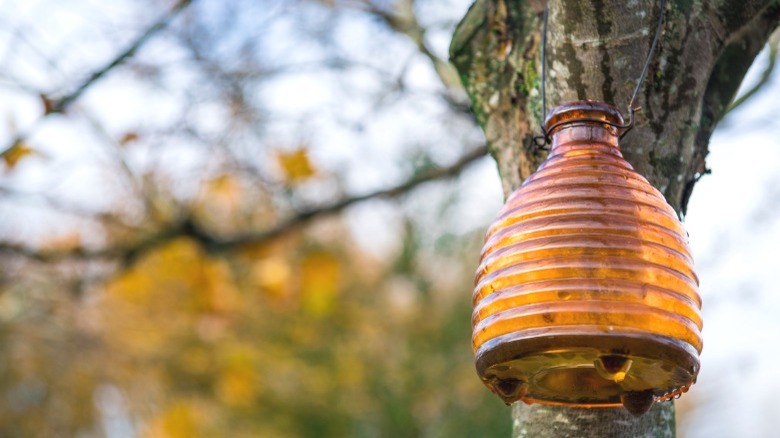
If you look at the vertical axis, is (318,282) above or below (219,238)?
above

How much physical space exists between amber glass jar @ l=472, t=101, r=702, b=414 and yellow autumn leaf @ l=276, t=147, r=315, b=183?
464 cm

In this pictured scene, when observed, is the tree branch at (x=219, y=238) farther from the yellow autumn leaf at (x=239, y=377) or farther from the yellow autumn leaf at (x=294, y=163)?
the yellow autumn leaf at (x=239, y=377)

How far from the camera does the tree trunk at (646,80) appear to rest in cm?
199

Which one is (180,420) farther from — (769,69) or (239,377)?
(769,69)

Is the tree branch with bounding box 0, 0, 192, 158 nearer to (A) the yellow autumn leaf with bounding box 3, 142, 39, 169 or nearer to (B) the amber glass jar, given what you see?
(A) the yellow autumn leaf with bounding box 3, 142, 39, 169

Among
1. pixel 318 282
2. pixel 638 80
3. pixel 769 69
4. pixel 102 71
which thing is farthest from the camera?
pixel 318 282

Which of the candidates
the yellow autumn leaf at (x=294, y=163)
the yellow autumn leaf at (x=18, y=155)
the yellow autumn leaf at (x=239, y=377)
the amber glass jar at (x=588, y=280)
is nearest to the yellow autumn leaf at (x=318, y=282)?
the yellow autumn leaf at (x=239, y=377)

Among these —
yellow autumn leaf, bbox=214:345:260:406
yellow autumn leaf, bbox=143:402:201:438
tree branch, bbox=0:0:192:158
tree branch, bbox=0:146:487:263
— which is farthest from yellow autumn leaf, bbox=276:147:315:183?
yellow autumn leaf, bbox=143:402:201:438

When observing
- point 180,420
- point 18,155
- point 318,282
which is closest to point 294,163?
point 18,155

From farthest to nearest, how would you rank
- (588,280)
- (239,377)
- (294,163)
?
1. (239,377)
2. (294,163)
3. (588,280)

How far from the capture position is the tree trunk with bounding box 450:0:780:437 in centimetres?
199

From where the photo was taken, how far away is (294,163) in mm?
6281

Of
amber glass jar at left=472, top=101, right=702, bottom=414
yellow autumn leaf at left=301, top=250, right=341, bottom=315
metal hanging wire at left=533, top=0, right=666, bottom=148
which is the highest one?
yellow autumn leaf at left=301, top=250, right=341, bottom=315

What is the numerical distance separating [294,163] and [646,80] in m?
A: 4.41
